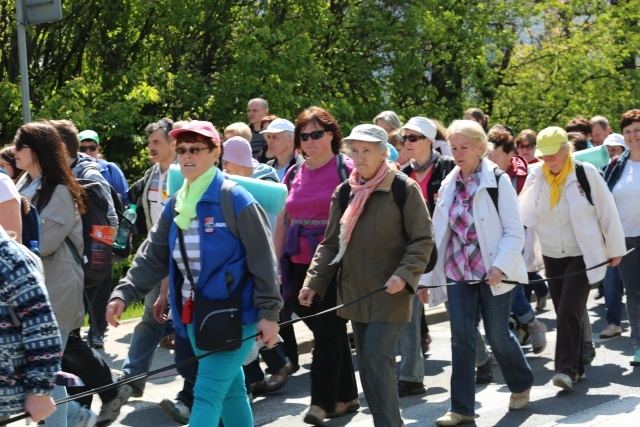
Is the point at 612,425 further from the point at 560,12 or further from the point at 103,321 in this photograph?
the point at 560,12

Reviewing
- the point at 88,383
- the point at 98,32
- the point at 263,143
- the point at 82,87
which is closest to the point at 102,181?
the point at 88,383

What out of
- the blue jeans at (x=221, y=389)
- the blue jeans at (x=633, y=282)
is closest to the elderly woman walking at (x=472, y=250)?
the blue jeans at (x=221, y=389)

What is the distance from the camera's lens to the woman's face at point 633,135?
29.2 ft

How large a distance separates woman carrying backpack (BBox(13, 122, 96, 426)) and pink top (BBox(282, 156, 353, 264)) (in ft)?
5.22

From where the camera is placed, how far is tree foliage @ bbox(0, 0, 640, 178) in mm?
14664

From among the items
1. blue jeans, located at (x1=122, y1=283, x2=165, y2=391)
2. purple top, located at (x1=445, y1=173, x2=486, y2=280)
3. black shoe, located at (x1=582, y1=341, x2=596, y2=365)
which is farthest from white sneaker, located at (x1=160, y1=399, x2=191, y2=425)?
black shoe, located at (x1=582, y1=341, x2=596, y2=365)

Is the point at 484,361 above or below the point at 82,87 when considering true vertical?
below

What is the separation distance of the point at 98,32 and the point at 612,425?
10.7 m

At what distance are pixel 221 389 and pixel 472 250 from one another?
222cm

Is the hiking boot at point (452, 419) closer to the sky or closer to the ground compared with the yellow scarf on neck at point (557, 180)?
closer to the ground

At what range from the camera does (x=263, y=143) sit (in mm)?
11219

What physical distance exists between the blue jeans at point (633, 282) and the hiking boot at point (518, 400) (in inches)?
80.9

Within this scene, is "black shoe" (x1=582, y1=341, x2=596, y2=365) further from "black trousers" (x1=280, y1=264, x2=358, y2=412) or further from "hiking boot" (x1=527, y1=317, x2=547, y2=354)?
"black trousers" (x1=280, y1=264, x2=358, y2=412)

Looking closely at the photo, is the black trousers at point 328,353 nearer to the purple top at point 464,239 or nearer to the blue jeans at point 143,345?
the purple top at point 464,239
